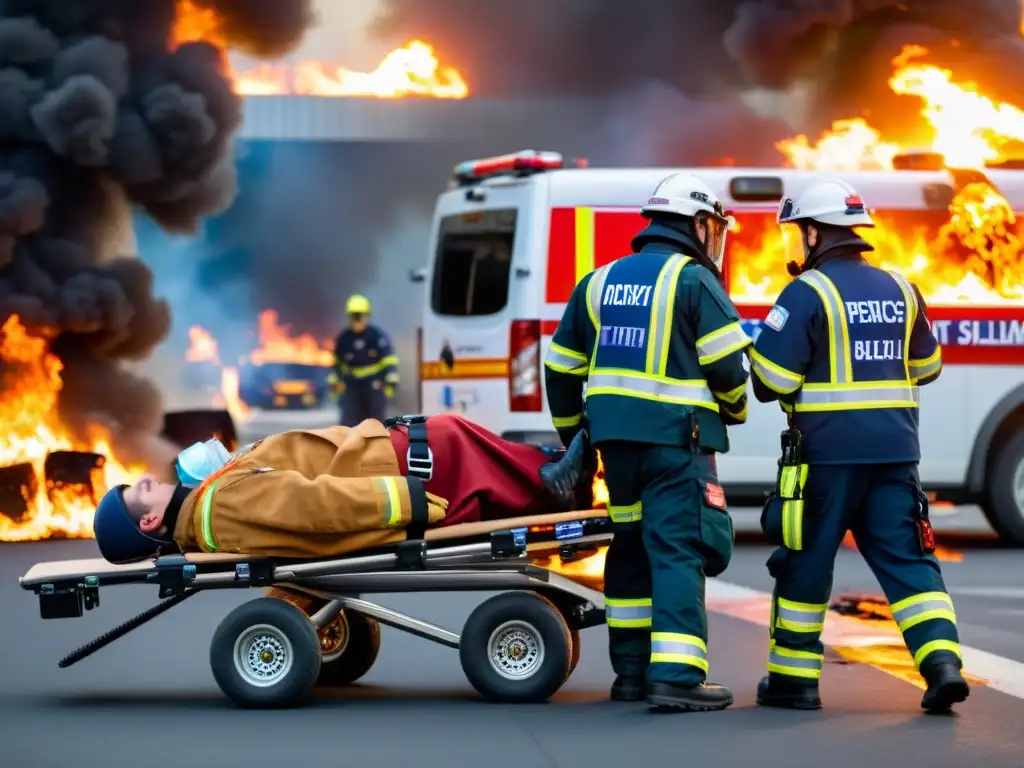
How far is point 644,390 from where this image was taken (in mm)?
7078

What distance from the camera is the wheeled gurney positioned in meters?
7.06

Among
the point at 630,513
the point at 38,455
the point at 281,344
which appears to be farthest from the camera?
the point at 281,344

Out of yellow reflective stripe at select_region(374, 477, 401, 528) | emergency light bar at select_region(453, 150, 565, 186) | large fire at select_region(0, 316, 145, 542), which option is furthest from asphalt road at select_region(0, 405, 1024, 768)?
large fire at select_region(0, 316, 145, 542)

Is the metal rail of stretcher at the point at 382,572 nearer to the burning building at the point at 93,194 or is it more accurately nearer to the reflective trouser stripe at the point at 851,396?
the reflective trouser stripe at the point at 851,396

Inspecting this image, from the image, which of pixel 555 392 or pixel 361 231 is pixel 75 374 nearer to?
pixel 555 392

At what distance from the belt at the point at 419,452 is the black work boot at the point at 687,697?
1074 millimetres

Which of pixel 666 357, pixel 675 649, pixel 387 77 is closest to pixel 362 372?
pixel 666 357

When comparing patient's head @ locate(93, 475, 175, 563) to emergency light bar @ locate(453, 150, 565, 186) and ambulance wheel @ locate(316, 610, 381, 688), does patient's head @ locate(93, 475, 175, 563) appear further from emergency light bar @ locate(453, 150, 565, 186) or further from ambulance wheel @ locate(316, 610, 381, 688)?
emergency light bar @ locate(453, 150, 565, 186)

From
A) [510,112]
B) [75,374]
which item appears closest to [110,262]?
[75,374]

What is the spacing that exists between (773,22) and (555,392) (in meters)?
19.7

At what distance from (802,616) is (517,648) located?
3.25 ft

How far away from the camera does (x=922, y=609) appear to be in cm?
696

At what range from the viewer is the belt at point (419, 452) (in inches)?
284

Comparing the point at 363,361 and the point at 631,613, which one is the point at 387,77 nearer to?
the point at 363,361
